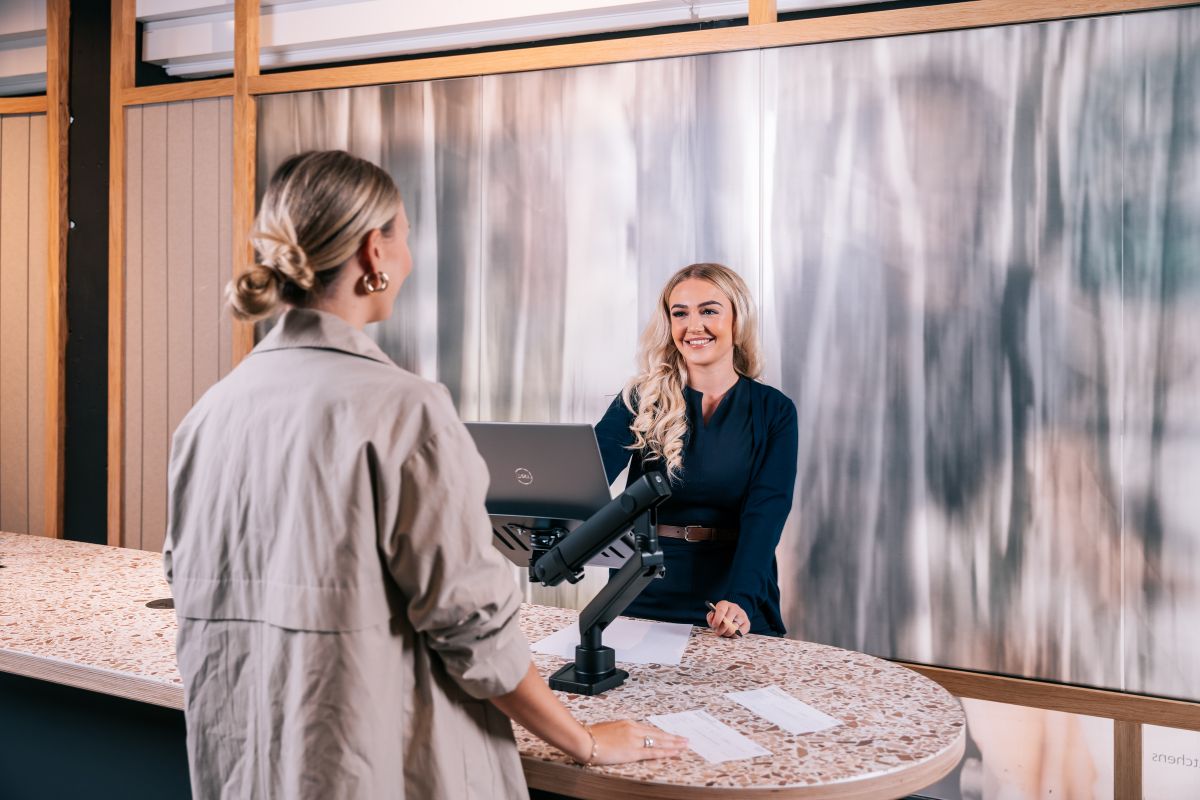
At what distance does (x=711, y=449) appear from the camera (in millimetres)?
2430

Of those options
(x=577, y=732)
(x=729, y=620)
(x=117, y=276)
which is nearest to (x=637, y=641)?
(x=729, y=620)

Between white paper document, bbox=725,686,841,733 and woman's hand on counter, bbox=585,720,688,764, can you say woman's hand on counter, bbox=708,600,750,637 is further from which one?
woman's hand on counter, bbox=585,720,688,764

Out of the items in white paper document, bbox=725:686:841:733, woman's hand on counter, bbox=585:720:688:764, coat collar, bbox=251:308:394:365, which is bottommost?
white paper document, bbox=725:686:841:733

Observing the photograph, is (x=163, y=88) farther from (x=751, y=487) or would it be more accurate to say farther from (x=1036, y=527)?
(x=1036, y=527)


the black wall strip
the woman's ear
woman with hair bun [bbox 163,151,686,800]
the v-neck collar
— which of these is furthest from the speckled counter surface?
the black wall strip

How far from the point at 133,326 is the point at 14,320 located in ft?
2.21

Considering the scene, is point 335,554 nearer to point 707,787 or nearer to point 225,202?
point 707,787

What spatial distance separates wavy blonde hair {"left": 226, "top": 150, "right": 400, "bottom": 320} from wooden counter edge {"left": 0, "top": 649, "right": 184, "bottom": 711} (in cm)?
86

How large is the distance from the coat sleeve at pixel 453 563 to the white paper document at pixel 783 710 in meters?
0.57

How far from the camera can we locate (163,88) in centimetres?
421

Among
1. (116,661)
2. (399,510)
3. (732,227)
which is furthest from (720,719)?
(732,227)

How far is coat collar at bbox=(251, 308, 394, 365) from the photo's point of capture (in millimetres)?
1110

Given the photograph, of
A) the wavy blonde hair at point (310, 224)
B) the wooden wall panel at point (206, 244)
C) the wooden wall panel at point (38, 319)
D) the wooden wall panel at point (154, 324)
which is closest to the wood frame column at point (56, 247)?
the wooden wall panel at point (38, 319)

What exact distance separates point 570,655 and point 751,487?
2.47ft
